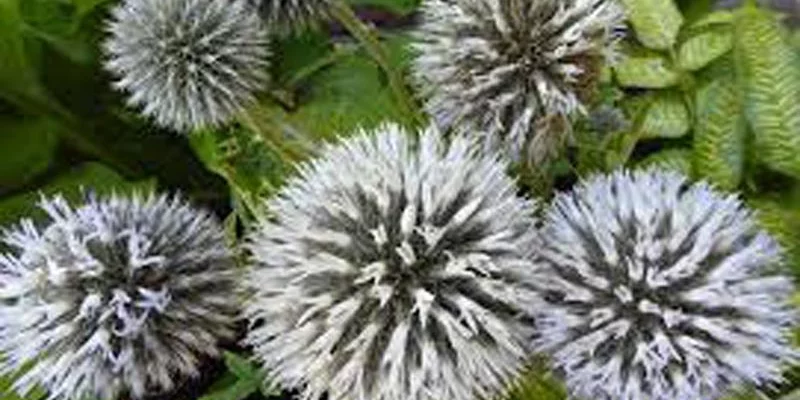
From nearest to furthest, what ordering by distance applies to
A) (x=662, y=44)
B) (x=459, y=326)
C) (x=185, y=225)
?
(x=459, y=326) < (x=185, y=225) < (x=662, y=44)

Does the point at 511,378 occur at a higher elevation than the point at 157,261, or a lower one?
lower

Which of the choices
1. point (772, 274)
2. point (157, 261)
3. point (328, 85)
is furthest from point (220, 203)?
point (772, 274)

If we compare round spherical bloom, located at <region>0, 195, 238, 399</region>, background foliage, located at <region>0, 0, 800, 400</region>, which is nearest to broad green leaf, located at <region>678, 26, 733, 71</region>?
background foliage, located at <region>0, 0, 800, 400</region>

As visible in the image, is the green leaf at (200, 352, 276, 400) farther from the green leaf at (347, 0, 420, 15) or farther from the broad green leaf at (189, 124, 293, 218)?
the green leaf at (347, 0, 420, 15)

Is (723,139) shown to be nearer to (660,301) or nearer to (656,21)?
(656,21)

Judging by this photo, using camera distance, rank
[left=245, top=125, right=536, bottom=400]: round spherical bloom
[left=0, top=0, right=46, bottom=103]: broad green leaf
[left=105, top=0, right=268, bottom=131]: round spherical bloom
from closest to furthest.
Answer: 1. [left=245, top=125, right=536, bottom=400]: round spherical bloom
2. [left=105, top=0, right=268, bottom=131]: round spherical bloom
3. [left=0, top=0, right=46, bottom=103]: broad green leaf

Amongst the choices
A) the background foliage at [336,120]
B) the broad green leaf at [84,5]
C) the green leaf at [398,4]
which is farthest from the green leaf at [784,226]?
the broad green leaf at [84,5]

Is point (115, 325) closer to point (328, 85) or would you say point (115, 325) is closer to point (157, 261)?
point (157, 261)
